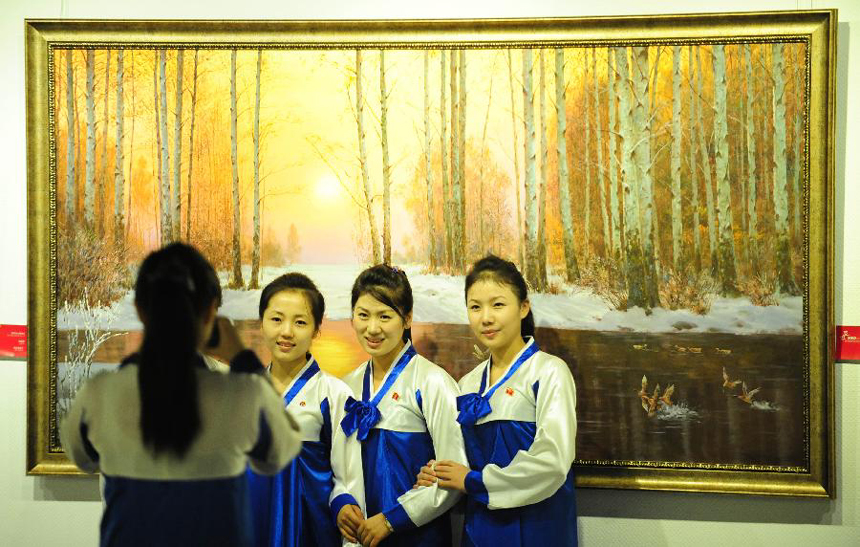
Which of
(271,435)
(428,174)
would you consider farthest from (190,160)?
(271,435)

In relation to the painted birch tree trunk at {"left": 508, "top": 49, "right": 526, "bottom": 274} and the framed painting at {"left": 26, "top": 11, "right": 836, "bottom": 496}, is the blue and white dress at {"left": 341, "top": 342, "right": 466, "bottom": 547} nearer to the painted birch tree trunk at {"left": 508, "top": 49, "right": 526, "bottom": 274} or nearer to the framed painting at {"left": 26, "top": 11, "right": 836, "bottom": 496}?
the framed painting at {"left": 26, "top": 11, "right": 836, "bottom": 496}

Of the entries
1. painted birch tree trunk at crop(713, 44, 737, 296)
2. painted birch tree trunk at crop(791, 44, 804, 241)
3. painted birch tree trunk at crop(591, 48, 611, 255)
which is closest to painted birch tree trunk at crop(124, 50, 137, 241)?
painted birch tree trunk at crop(591, 48, 611, 255)

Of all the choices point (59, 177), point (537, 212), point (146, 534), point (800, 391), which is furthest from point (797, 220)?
point (59, 177)

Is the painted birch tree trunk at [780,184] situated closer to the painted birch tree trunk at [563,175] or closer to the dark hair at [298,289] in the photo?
the painted birch tree trunk at [563,175]

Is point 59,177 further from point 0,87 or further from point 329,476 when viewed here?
point 329,476

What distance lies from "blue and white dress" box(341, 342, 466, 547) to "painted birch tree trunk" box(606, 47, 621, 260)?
2.70ft

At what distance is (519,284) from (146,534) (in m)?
1.34

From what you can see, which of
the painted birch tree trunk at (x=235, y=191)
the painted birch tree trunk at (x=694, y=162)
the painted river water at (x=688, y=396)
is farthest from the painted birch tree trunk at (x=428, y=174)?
the painted birch tree trunk at (x=694, y=162)

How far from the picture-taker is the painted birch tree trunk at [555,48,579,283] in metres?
2.78

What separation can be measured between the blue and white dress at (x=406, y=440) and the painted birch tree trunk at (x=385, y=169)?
564 millimetres

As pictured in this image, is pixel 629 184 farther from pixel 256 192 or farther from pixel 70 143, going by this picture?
pixel 70 143

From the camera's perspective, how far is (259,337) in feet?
9.36

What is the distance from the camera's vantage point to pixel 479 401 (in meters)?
2.40

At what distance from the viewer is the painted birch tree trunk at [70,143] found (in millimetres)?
2908
